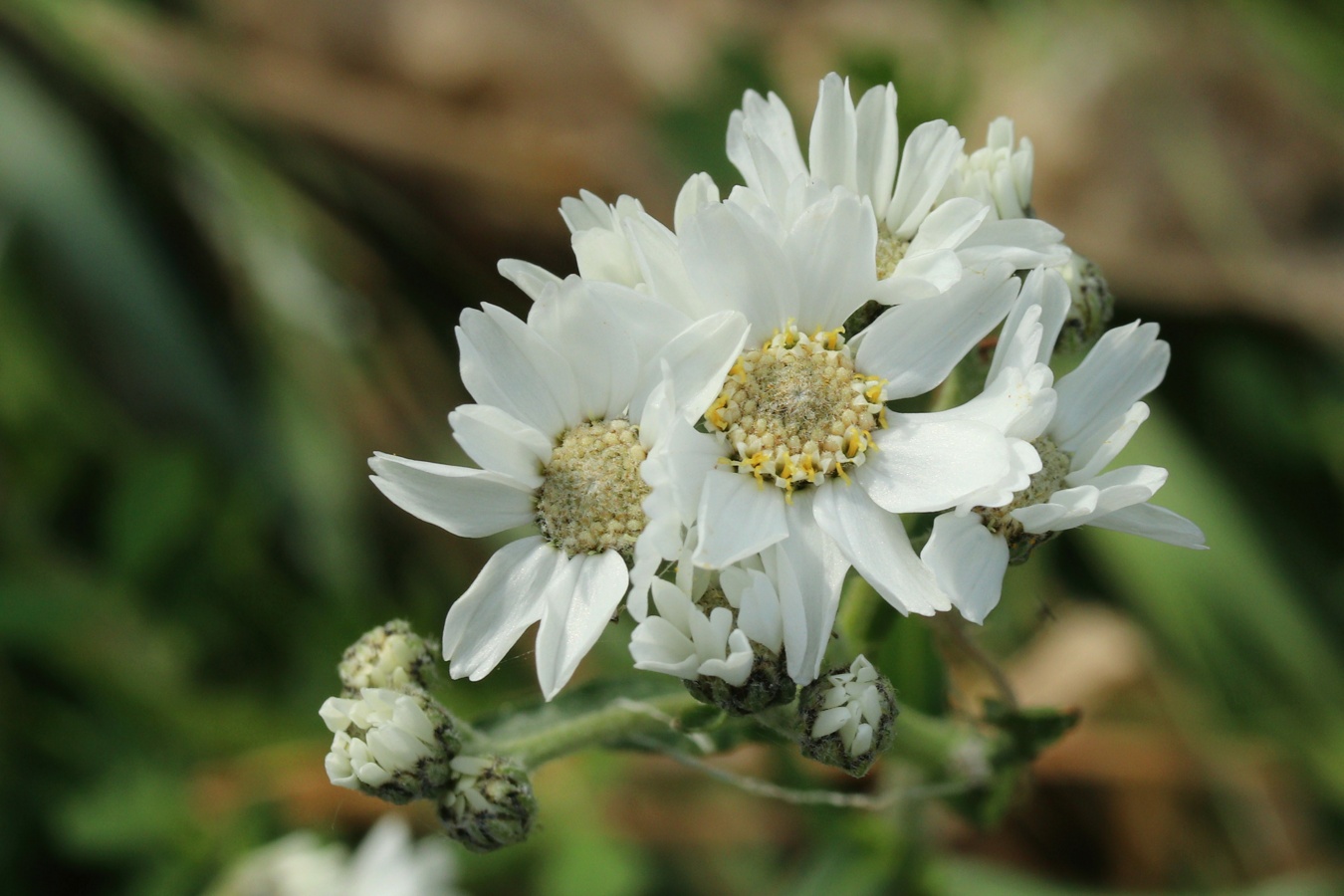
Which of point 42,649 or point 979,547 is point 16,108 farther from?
point 979,547

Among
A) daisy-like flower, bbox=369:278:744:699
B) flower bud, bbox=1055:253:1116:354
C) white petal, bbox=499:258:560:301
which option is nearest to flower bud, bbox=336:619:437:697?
daisy-like flower, bbox=369:278:744:699

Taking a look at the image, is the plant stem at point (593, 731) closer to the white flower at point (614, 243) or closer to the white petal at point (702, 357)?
the white petal at point (702, 357)

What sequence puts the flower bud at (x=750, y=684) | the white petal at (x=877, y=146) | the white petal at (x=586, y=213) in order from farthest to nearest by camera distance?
the white petal at (x=877, y=146), the white petal at (x=586, y=213), the flower bud at (x=750, y=684)

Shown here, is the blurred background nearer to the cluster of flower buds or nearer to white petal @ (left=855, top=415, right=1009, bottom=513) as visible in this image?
the cluster of flower buds

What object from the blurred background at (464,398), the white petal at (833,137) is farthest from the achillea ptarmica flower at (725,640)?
the blurred background at (464,398)

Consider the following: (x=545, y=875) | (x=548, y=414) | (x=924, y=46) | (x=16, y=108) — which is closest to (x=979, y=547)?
(x=548, y=414)

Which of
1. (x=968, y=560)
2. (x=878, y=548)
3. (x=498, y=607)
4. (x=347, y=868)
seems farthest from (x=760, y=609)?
(x=347, y=868)
